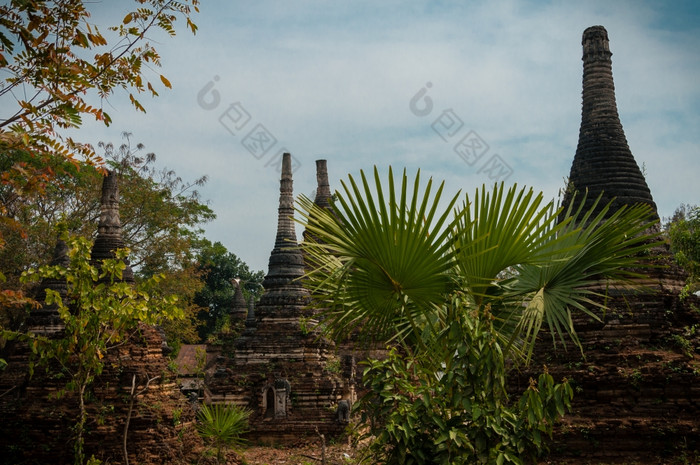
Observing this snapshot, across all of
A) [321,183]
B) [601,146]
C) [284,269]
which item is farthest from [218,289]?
[601,146]

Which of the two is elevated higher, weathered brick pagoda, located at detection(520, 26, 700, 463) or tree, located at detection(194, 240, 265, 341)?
tree, located at detection(194, 240, 265, 341)

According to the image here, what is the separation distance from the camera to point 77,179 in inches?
1092

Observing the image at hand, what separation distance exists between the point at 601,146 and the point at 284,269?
9594 millimetres

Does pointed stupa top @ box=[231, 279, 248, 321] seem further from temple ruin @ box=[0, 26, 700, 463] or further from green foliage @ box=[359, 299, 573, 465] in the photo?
green foliage @ box=[359, 299, 573, 465]

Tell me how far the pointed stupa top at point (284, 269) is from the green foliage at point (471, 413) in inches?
490

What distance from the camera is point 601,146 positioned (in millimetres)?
13094

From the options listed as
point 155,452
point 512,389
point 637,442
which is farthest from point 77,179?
point 637,442

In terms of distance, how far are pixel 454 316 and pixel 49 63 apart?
4.03 metres

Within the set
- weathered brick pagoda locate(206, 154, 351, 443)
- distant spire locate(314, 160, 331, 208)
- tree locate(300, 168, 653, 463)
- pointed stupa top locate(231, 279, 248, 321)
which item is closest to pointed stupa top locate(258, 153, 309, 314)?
weathered brick pagoda locate(206, 154, 351, 443)

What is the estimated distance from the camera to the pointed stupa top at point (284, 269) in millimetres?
18734

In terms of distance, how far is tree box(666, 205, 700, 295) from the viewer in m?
12.6

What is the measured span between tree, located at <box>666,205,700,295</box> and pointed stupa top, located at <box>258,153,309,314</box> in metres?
9.19

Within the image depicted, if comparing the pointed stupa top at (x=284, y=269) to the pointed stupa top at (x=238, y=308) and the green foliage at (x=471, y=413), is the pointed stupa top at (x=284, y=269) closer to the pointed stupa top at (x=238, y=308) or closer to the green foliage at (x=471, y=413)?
the pointed stupa top at (x=238, y=308)

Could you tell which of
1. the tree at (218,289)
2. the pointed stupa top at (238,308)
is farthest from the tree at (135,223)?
the tree at (218,289)
